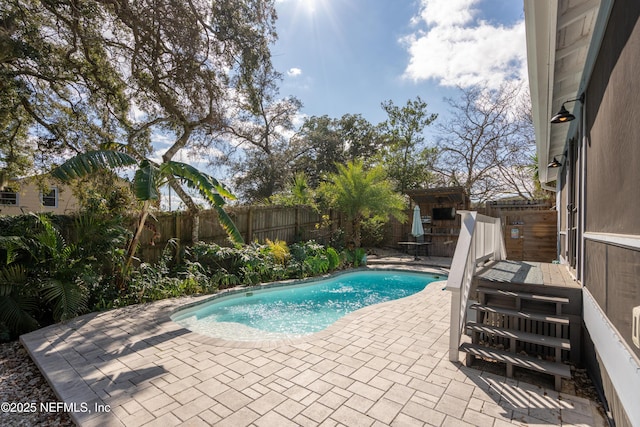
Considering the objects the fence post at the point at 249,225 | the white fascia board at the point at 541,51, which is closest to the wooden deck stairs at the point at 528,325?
the white fascia board at the point at 541,51

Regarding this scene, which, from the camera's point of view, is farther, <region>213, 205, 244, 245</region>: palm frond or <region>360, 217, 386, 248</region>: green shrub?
<region>360, 217, 386, 248</region>: green shrub

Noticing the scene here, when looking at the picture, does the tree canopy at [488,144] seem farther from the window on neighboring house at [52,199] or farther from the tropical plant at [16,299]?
the window on neighboring house at [52,199]

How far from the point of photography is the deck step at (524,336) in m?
3.27

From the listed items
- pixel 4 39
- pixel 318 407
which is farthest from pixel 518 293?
pixel 4 39

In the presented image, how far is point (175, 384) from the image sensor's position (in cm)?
307

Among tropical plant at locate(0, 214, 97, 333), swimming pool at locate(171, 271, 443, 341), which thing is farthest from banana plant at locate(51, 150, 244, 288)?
swimming pool at locate(171, 271, 443, 341)

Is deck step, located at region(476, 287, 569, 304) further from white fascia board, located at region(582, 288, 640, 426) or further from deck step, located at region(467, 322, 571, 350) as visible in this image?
white fascia board, located at region(582, 288, 640, 426)

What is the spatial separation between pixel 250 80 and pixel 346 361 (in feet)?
29.2

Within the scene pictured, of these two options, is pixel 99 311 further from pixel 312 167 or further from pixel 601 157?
pixel 312 167

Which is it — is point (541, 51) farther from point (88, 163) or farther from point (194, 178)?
point (88, 163)

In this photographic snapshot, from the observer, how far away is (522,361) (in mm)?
3232

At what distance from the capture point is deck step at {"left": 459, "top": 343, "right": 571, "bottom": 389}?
3.01m

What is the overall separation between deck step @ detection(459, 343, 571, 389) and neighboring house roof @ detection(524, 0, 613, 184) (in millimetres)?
3111

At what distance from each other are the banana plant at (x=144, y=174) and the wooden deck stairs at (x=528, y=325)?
4753 millimetres
